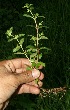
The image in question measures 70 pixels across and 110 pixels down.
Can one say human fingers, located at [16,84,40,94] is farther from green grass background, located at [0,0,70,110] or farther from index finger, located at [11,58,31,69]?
green grass background, located at [0,0,70,110]

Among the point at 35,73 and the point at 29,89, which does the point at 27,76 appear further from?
the point at 29,89

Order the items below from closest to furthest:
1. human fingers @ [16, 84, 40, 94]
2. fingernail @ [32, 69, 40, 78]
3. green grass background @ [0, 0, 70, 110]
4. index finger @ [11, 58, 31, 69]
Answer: fingernail @ [32, 69, 40, 78], human fingers @ [16, 84, 40, 94], index finger @ [11, 58, 31, 69], green grass background @ [0, 0, 70, 110]

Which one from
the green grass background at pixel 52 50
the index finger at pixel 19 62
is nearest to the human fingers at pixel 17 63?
the index finger at pixel 19 62

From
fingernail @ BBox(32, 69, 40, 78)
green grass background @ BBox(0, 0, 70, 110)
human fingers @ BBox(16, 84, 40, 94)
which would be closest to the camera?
fingernail @ BBox(32, 69, 40, 78)

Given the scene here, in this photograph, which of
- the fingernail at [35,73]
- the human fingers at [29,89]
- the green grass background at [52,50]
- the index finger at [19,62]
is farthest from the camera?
the green grass background at [52,50]

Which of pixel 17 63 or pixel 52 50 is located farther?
pixel 52 50

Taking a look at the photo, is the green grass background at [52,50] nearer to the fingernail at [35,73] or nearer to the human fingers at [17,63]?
the fingernail at [35,73]

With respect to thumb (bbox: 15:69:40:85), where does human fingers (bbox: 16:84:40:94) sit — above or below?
below

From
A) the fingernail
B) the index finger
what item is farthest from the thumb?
the index finger

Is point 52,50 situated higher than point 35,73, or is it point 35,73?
point 35,73

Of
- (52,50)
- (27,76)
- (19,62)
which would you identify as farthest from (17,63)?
(52,50)

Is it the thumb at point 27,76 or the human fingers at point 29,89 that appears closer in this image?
the thumb at point 27,76
